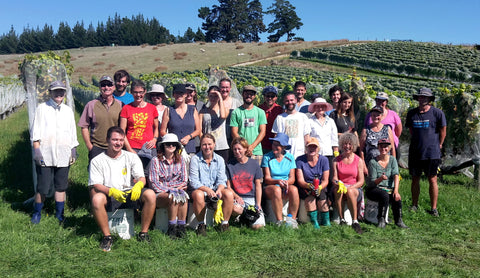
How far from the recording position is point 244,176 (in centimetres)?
559

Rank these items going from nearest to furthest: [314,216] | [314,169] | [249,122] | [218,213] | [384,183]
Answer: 1. [218,213]
2. [314,216]
3. [314,169]
4. [384,183]
5. [249,122]

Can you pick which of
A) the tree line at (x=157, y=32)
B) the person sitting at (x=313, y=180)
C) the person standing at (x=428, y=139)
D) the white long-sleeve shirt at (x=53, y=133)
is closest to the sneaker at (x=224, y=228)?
the person sitting at (x=313, y=180)

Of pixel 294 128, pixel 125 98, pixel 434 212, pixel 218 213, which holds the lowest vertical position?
pixel 434 212

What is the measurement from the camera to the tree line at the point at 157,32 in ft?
301

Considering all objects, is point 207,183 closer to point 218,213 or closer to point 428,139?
point 218,213

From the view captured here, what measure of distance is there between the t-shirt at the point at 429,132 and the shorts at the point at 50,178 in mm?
5481

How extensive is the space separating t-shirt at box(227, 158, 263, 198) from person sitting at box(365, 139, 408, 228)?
172 centimetres

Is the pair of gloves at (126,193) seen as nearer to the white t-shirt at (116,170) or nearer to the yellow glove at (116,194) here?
the yellow glove at (116,194)

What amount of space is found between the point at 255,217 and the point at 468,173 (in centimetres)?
618

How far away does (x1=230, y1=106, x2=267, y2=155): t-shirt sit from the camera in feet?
20.0

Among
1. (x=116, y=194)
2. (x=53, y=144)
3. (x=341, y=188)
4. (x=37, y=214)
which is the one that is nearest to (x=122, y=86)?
(x=53, y=144)

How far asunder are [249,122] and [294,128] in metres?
0.68

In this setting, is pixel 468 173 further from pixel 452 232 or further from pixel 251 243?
pixel 251 243

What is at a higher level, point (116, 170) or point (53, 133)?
point (53, 133)
